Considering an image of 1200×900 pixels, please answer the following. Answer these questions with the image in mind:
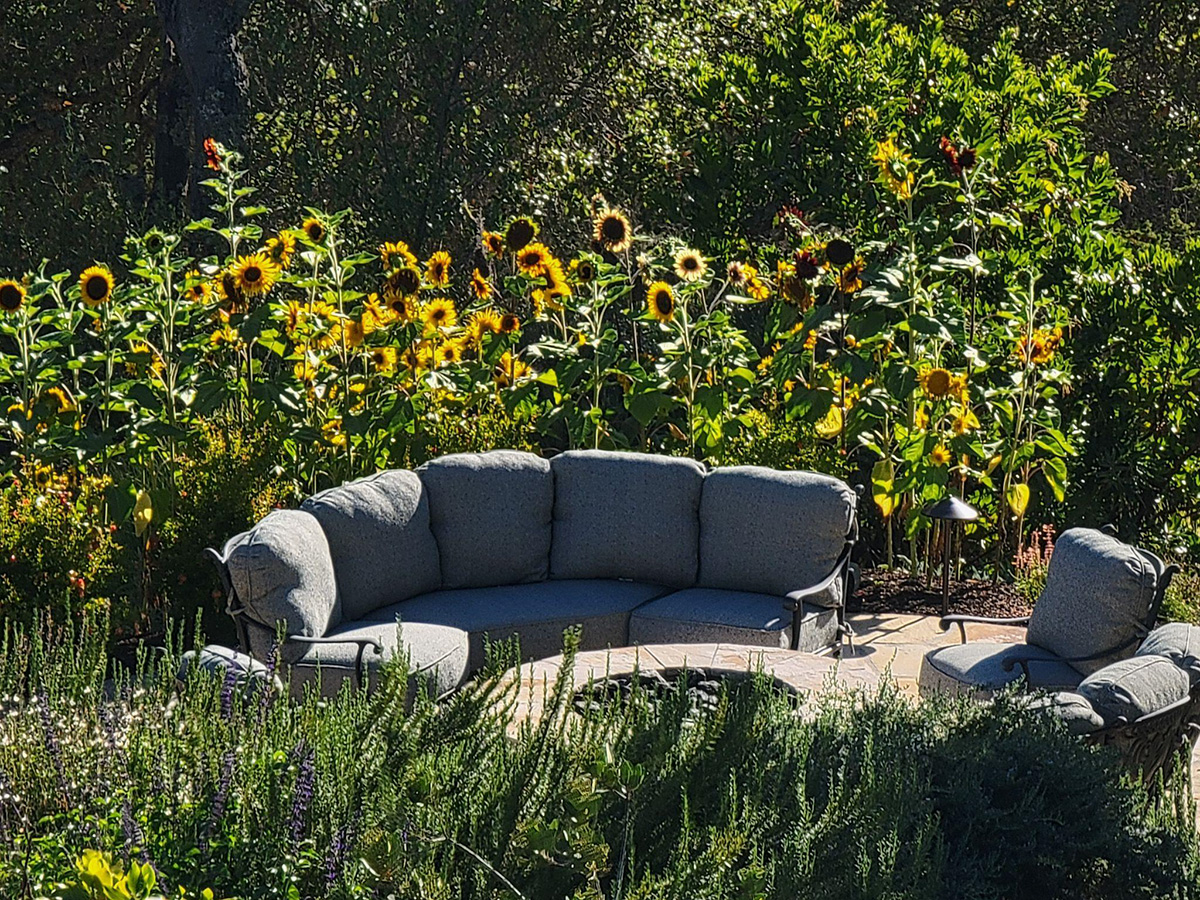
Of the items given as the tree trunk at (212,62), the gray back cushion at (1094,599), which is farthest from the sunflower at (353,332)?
the tree trunk at (212,62)

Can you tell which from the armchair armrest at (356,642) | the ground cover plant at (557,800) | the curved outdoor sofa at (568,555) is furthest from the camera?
the curved outdoor sofa at (568,555)

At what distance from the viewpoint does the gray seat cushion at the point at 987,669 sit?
494cm

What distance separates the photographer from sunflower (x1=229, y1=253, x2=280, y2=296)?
19.8 feet

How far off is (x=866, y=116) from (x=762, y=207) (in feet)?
2.81

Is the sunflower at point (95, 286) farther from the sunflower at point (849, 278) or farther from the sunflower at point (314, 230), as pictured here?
the sunflower at point (849, 278)

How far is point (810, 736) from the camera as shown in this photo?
353 centimetres

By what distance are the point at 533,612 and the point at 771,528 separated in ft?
3.45

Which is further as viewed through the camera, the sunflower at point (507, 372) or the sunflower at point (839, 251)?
the sunflower at point (507, 372)

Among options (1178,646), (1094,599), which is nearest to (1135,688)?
(1178,646)

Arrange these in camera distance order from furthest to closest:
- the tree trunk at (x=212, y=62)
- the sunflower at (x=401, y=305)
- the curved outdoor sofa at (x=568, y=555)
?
the tree trunk at (x=212, y=62) < the sunflower at (x=401, y=305) < the curved outdoor sofa at (x=568, y=555)

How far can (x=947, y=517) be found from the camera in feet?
20.0

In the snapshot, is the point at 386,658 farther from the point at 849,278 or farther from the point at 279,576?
the point at 849,278

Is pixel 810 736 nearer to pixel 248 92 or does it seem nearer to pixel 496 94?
pixel 496 94

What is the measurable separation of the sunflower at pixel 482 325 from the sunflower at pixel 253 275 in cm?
104
